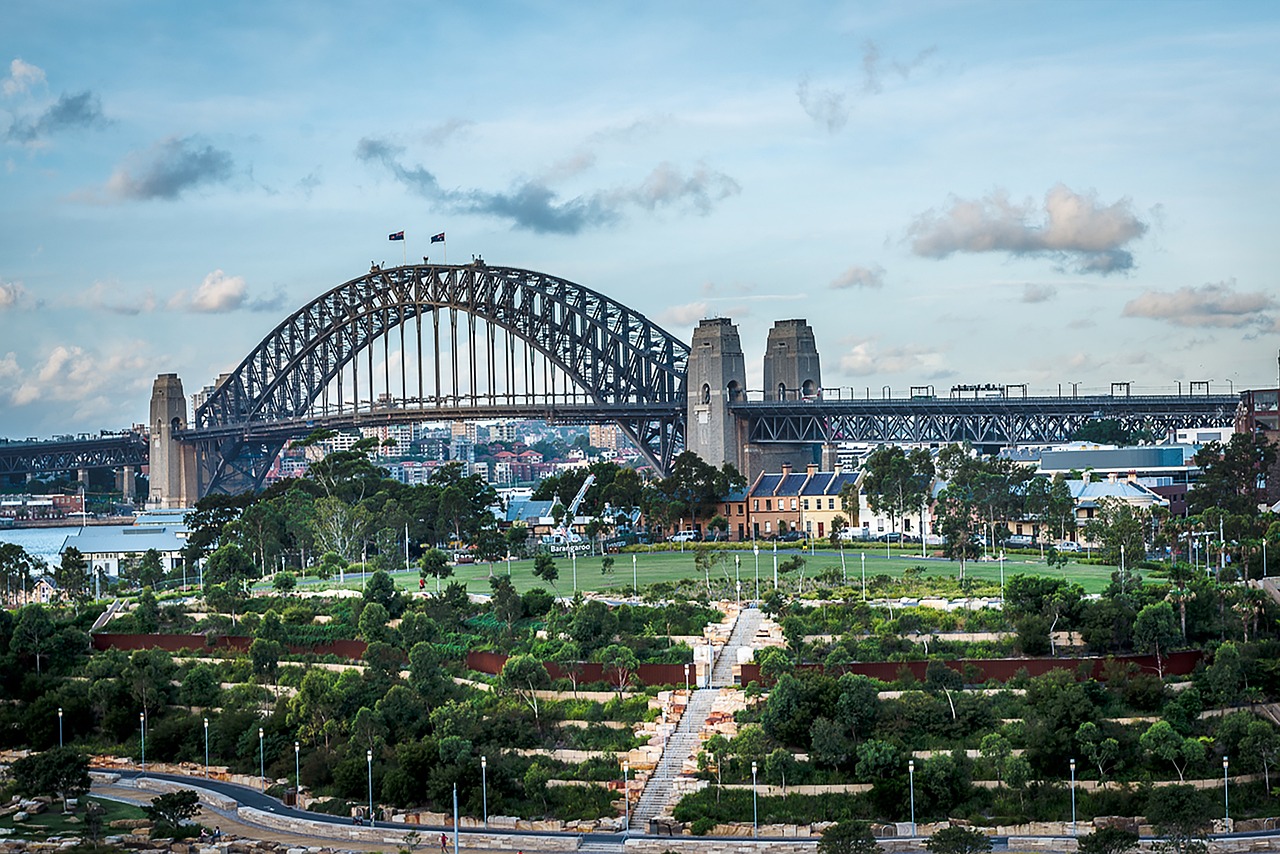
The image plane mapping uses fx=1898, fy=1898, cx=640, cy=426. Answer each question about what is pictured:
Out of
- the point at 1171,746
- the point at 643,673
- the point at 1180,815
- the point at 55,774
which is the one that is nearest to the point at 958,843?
the point at 1180,815

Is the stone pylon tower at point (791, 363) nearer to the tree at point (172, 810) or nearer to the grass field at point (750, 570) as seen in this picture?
the grass field at point (750, 570)

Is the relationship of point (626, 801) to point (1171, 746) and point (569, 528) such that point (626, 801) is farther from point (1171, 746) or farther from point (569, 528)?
point (569, 528)

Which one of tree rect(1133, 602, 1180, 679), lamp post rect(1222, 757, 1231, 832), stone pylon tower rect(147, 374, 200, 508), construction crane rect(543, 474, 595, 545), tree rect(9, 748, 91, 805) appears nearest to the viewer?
lamp post rect(1222, 757, 1231, 832)

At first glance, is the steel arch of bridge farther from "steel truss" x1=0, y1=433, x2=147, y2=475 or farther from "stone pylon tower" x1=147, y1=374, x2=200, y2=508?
"steel truss" x1=0, y1=433, x2=147, y2=475

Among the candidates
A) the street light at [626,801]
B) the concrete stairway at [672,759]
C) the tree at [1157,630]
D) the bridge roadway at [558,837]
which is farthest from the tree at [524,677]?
the tree at [1157,630]

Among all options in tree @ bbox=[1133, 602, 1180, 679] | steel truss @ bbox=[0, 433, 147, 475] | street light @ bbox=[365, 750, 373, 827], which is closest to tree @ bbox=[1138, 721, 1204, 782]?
tree @ bbox=[1133, 602, 1180, 679]

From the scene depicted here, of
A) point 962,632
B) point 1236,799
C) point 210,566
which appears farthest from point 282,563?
point 1236,799
